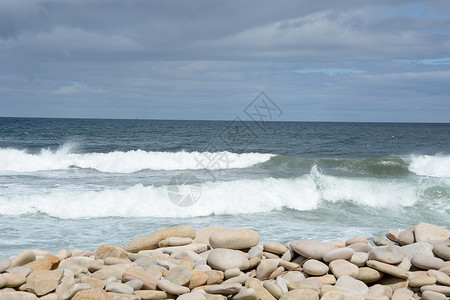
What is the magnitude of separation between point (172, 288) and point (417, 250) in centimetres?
300

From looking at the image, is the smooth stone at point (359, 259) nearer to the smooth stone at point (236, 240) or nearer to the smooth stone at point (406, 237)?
the smooth stone at point (236, 240)

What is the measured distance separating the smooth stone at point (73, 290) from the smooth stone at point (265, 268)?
5.94 ft

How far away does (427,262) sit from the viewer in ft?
16.5

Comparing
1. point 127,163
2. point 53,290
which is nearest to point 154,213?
point 53,290

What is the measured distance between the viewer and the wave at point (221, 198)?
11.2 m

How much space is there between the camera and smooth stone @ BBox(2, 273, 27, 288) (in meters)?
4.59

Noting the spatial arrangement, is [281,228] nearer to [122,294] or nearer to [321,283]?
[321,283]

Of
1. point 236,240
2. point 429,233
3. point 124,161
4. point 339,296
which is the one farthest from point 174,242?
point 124,161

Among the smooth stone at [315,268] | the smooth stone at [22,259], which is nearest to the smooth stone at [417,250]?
the smooth stone at [315,268]

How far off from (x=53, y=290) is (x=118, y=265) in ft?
2.70

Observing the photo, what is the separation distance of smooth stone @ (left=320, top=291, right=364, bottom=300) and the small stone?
→ 7.59 ft

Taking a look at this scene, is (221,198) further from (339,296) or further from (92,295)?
(92,295)

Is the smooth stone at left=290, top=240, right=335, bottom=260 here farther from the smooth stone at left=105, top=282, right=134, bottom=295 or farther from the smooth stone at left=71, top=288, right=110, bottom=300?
the smooth stone at left=71, top=288, right=110, bottom=300

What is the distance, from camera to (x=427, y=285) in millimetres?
4625
